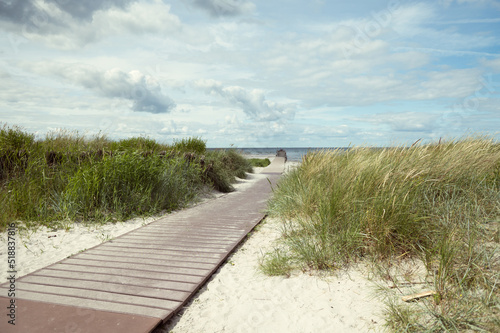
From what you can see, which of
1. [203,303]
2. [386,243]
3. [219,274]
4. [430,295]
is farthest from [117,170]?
[430,295]

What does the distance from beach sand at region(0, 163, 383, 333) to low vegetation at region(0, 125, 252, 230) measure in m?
1.64

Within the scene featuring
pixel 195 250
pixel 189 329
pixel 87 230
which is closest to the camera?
pixel 189 329

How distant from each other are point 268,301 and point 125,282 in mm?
1460

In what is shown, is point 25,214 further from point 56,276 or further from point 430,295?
point 430,295

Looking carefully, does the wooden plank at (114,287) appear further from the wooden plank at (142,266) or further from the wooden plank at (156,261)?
the wooden plank at (156,261)

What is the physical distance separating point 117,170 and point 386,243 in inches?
195

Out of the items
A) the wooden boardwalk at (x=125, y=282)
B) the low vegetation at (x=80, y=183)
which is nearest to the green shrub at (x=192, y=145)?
the low vegetation at (x=80, y=183)

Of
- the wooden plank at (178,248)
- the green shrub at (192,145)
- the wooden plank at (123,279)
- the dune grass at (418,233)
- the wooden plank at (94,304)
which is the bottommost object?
the wooden plank at (94,304)

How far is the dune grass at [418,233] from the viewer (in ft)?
8.43

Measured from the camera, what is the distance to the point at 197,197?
27.1ft

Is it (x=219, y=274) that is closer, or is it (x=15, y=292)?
(x=15, y=292)

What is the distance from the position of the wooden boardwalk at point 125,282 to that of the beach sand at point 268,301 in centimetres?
16

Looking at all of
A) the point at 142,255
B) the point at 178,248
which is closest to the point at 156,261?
the point at 142,255

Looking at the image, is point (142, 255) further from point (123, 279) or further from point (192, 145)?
point (192, 145)
